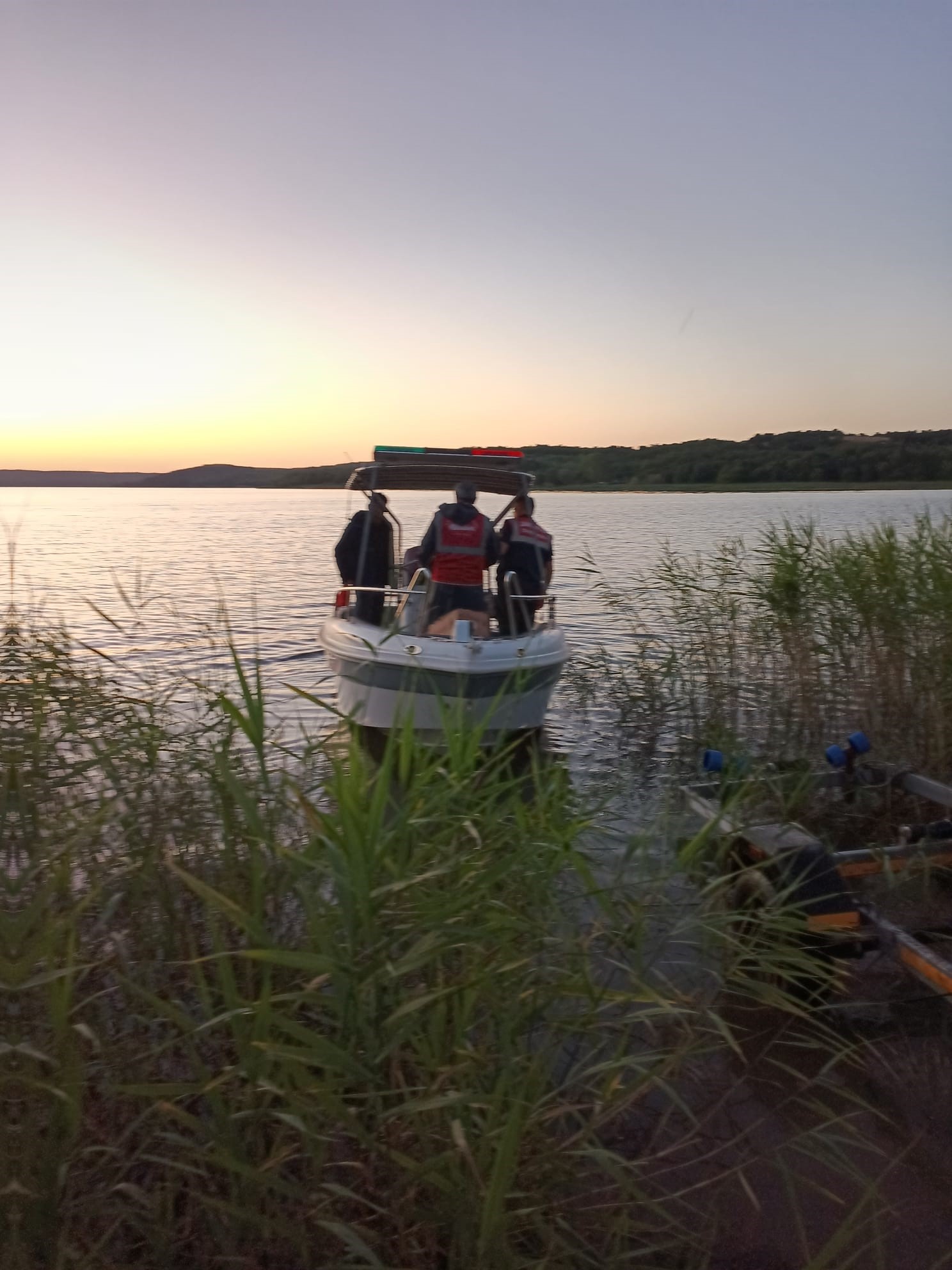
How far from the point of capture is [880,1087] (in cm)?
348

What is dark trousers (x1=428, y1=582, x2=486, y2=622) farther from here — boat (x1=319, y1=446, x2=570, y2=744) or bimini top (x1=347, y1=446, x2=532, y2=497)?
bimini top (x1=347, y1=446, x2=532, y2=497)

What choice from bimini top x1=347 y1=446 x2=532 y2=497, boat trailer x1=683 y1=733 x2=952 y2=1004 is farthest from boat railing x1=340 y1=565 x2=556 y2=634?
boat trailer x1=683 y1=733 x2=952 y2=1004

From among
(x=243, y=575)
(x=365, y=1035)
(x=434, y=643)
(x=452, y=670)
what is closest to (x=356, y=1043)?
(x=365, y=1035)

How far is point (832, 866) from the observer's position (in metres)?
4.12

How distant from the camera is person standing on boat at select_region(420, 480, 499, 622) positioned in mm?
7902

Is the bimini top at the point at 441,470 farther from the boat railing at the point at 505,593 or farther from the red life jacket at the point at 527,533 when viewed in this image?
the boat railing at the point at 505,593

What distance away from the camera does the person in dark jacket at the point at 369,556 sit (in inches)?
361

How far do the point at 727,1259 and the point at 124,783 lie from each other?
7.77ft

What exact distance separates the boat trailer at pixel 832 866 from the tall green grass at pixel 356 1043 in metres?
0.47

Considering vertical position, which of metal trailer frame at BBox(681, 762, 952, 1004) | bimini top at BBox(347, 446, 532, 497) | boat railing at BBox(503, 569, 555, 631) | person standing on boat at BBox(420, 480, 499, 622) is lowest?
metal trailer frame at BBox(681, 762, 952, 1004)

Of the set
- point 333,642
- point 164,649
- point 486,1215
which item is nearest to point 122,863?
point 486,1215

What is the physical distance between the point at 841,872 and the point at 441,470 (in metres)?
5.82

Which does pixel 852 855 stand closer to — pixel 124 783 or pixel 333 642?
pixel 124 783

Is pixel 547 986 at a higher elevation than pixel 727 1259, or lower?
higher
